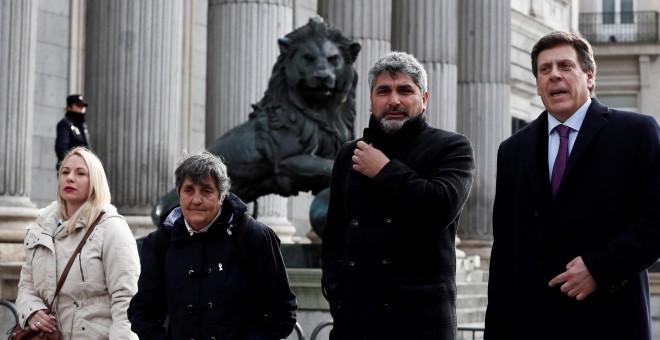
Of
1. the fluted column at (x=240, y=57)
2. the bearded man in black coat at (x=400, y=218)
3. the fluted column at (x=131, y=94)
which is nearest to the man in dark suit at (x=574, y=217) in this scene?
the bearded man in black coat at (x=400, y=218)

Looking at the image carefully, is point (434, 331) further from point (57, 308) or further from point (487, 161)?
point (487, 161)

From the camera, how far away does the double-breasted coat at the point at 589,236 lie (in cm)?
627

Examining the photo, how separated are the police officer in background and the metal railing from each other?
35048 millimetres

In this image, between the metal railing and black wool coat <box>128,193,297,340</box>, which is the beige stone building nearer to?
black wool coat <box>128,193,297,340</box>

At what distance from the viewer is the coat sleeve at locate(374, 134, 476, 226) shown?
6789 millimetres

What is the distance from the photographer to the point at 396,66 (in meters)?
7.06

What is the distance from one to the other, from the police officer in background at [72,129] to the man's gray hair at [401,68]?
33.6 ft

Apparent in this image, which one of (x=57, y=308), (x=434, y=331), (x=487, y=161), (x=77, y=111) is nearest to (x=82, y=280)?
(x=57, y=308)

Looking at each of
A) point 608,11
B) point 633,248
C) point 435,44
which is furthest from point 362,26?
point 608,11

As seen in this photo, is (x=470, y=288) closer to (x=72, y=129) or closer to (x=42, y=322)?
(x=72, y=129)

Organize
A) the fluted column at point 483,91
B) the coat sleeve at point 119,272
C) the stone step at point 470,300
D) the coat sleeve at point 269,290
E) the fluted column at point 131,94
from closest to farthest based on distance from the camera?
1. the coat sleeve at point 269,290
2. the coat sleeve at point 119,272
3. the stone step at point 470,300
4. the fluted column at point 131,94
5. the fluted column at point 483,91

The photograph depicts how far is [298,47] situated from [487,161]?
14828mm

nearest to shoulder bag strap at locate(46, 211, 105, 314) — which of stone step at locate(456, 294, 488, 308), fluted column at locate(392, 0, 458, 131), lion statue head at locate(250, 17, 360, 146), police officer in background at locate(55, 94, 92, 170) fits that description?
lion statue head at locate(250, 17, 360, 146)

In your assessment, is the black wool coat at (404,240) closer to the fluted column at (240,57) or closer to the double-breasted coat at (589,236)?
the double-breasted coat at (589,236)
